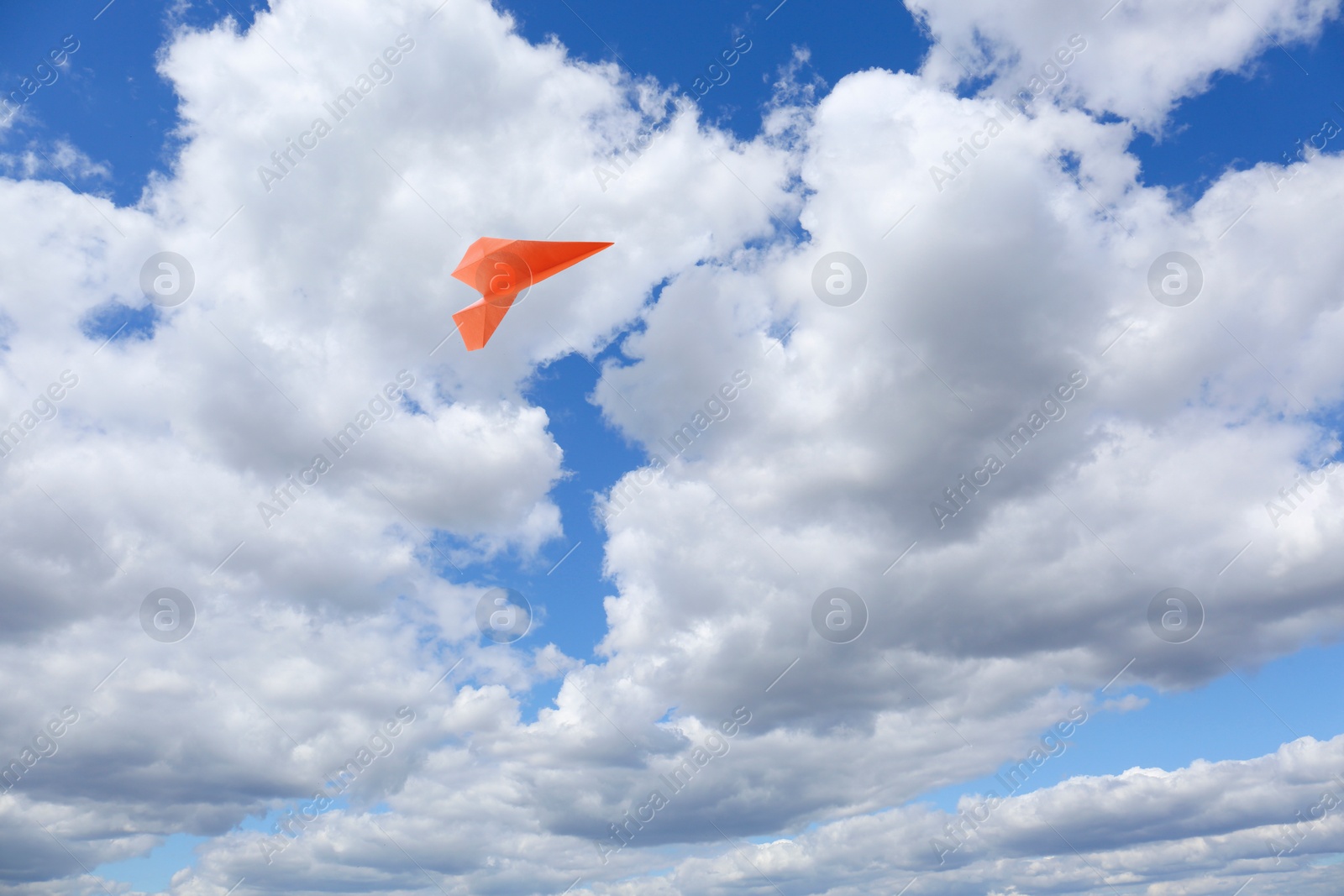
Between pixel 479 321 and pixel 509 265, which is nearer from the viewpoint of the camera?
pixel 509 265

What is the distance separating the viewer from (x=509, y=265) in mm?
42156

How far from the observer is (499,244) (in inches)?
1658

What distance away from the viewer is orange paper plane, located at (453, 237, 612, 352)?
4200cm

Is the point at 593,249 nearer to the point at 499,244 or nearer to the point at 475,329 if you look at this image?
the point at 499,244

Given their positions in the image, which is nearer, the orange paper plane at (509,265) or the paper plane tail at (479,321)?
the orange paper plane at (509,265)

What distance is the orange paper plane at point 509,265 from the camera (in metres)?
42.0

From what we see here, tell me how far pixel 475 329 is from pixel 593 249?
6.96 metres

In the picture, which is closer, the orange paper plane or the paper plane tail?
the orange paper plane

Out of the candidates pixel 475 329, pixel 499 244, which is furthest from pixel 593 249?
pixel 475 329

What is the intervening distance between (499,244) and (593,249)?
13.9 feet

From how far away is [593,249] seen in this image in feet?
140

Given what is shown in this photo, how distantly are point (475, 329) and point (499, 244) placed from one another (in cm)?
452
